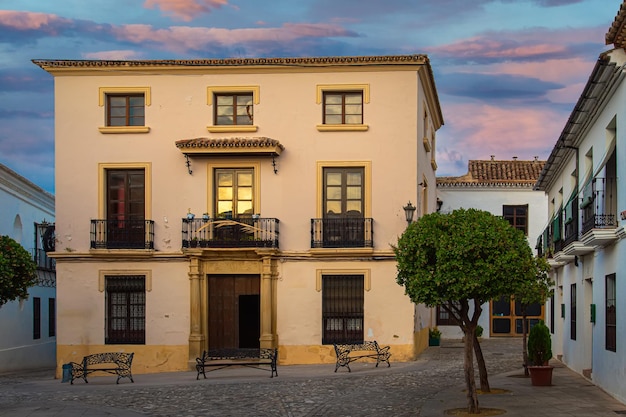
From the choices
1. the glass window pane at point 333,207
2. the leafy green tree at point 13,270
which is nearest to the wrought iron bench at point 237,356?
the glass window pane at point 333,207

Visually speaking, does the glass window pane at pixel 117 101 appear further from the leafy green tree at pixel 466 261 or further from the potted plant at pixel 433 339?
the potted plant at pixel 433 339

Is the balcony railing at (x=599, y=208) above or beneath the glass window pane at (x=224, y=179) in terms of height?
beneath

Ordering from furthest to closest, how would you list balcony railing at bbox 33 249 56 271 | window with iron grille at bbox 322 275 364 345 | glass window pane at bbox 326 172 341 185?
balcony railing at bbox 33 249 56 271, glass window pane at bbox 326 172 341 185, window with iron grille at bbox 322 275 364 345

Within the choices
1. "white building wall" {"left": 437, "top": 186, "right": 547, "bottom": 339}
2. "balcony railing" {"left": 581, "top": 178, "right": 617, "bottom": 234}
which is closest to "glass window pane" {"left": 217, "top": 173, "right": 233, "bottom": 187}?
"balcony railing" {"left": 581, "top": 178, "right": 617, "bottom": 234}

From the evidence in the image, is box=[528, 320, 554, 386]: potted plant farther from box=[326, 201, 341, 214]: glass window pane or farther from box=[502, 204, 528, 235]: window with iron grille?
box=[502, 204, 528, 235]: window with iron grille

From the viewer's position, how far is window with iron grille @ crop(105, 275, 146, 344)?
23906 mm

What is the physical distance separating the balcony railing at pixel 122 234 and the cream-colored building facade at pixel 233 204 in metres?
0.04

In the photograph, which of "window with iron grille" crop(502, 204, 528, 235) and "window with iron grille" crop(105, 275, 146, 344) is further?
"window with iron grille" crop(502, 204, 528, 235)

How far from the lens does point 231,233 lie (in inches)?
928

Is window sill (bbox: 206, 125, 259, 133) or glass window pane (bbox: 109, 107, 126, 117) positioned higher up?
glass window pane (bbox: 109, 107, 126, 117)

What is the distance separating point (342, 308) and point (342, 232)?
215 centimetres

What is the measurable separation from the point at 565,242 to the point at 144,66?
494 inches

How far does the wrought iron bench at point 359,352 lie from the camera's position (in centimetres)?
2164

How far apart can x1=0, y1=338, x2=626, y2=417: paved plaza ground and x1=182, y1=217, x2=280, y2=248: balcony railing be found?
11.4 feet
